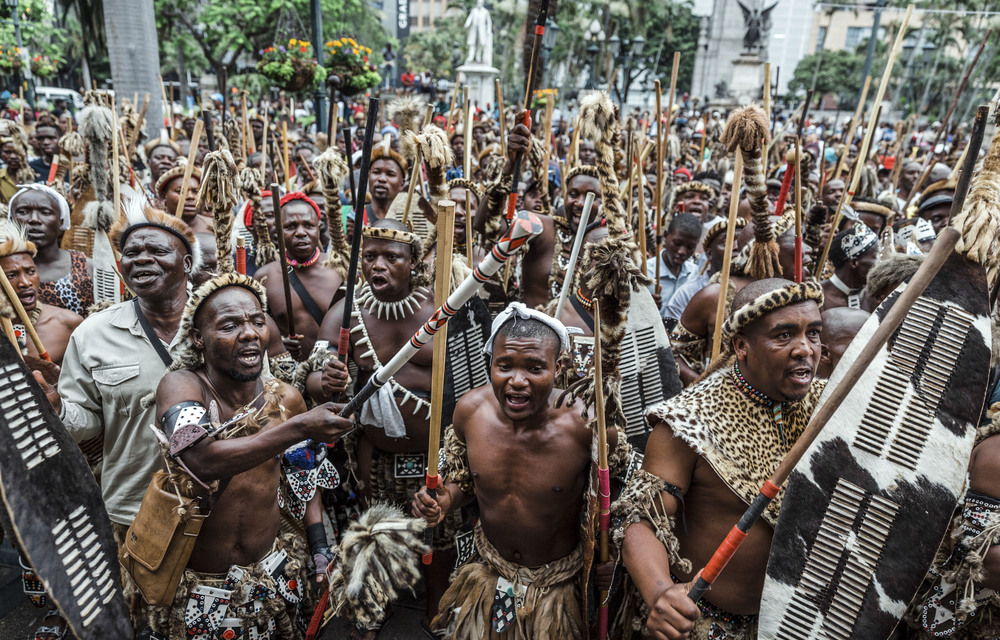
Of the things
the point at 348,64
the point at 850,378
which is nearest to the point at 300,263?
the point at 850,378

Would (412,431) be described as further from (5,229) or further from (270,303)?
(5,229)

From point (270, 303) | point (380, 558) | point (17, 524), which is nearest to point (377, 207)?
point (270, 303)

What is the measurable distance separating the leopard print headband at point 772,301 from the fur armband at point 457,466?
1.43 meters

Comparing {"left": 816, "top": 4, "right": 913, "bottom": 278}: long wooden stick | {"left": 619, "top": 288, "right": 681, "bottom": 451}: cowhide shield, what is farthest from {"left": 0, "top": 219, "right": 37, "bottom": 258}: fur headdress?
{"left": 816, "top": 4, "right": 913, "bottom": 278}: long wooden stick

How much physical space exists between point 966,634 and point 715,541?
1200mm

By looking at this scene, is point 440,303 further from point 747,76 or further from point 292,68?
point 747,76

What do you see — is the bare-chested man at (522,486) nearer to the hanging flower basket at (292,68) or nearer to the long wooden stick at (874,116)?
the long wooden stick at (874,116)

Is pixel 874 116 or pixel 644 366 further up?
pixel 874 116

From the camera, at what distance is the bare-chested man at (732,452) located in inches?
95.9

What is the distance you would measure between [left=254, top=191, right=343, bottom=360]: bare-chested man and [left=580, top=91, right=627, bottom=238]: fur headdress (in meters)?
2.42

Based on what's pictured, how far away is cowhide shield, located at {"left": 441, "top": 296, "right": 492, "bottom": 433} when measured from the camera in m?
3.78

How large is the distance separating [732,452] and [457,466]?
132cm

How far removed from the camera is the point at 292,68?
34.9 ft

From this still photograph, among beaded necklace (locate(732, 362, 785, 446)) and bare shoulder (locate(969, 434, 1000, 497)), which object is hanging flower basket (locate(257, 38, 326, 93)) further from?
bare shoulder (locate(969, 434, 1000, 497))
